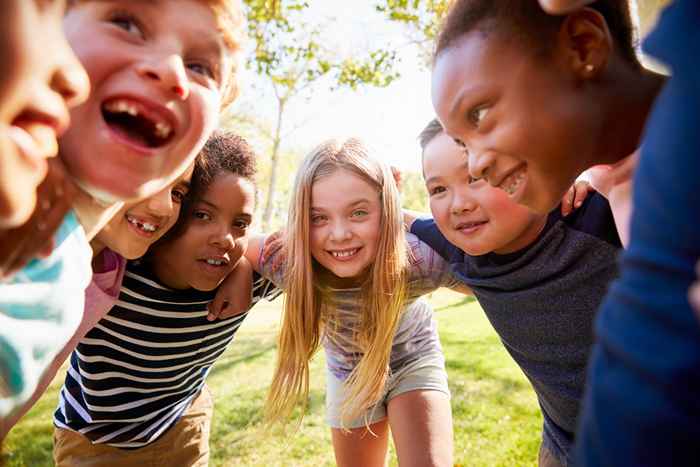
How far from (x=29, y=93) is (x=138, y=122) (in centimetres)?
65

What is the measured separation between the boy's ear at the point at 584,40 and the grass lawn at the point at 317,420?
2996 mm

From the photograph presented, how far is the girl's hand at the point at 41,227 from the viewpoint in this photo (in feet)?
3.00

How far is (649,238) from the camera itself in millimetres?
638

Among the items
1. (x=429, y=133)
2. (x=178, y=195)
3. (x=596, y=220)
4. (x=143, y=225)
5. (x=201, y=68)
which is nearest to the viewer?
(x=201, y=68)

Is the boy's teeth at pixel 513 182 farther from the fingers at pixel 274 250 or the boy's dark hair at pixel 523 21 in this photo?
the fingers at pixel 274 250

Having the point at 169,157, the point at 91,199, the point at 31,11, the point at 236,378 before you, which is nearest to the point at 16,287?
the point at 91,199

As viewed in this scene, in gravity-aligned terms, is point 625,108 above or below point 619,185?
above

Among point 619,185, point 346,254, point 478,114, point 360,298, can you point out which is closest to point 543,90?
point 478,114

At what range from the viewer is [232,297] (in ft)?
9.36

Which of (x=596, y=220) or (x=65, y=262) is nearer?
(x=65, y=262)

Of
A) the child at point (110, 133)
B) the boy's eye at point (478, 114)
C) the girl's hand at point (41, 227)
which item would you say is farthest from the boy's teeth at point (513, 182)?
the girl's hand at point (41, 227)

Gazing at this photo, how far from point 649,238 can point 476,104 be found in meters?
0.81

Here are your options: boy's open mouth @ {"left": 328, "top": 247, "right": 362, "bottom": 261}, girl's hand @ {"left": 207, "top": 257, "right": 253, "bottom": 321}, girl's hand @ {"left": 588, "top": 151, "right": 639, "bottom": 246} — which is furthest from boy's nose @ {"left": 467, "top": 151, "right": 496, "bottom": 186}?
girl's hand @ {"left": 207, "top": 257, "right": 253, "bottom": 321}

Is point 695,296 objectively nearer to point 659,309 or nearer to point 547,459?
point 659,309
